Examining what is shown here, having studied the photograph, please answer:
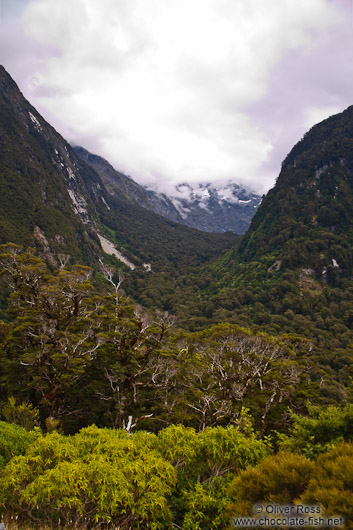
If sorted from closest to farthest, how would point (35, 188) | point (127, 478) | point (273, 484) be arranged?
point (273, 484), point (127, 478), point (35, 188)

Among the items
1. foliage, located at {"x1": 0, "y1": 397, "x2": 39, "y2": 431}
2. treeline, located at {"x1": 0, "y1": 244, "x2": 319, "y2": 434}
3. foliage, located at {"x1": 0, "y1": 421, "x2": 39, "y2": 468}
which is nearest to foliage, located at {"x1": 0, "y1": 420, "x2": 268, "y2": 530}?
foliage, located at {"x1": 0, "y1": 421, "x2": 39, "y2": 468}

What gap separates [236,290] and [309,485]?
3977 inches

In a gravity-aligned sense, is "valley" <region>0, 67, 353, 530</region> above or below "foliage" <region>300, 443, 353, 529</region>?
below

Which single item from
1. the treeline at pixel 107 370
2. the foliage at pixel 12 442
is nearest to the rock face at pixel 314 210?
the treeline at pixel 107 370

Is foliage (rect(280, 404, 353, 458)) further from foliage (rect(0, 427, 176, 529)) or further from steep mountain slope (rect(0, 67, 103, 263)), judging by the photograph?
steep mountain slope (rect(0, 67, 103, 263))

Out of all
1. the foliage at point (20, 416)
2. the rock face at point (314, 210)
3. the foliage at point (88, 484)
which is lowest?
the foliage at point (20, 416)

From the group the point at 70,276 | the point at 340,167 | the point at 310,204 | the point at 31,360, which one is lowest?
the point at 31,360

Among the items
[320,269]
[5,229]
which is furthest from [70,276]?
[320,269]

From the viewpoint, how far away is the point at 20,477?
6484mm

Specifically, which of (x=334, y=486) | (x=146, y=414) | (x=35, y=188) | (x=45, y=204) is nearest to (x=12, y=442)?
(x=334, y=486)

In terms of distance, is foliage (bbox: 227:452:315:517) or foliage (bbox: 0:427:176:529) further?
foliage (bbox: 0:427:176:529)

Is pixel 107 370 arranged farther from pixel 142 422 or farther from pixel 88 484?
pixel 88 484

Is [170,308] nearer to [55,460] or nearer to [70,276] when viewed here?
[70,276]

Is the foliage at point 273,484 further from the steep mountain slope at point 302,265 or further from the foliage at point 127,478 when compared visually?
the steep mountain slope at point 302,265
